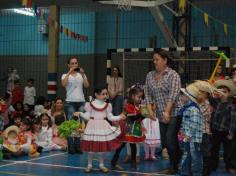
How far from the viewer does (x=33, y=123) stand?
871cm

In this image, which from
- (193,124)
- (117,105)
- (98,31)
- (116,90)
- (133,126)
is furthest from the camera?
(98,31)

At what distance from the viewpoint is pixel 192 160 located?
5664mm

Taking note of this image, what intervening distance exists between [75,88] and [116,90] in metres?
1.13

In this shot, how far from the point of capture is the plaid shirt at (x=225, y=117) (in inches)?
245

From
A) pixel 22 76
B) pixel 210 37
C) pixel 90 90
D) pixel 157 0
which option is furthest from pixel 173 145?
pixel 22 76

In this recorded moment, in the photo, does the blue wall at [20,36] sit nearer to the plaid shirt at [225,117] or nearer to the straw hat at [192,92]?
the plaid shirt at [225,117]

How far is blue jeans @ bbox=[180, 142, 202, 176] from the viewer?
560cm

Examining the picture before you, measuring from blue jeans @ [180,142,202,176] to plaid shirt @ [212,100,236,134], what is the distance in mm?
744

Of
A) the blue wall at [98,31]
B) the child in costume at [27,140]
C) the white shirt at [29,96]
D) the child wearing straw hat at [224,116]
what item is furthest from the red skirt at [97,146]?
the blue wall at [98,31]

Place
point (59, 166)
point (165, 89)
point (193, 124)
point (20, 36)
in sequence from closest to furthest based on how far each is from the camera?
point (193, 124) → point (165, 89) → point (59, 166) → point (20, 36)

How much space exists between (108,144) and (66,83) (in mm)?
1896

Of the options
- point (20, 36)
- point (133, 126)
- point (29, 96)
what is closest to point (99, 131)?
point (133, 126)

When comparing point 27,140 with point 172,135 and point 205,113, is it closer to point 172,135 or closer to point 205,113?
point 172,135

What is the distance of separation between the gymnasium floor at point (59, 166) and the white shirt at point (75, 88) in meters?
1.03
